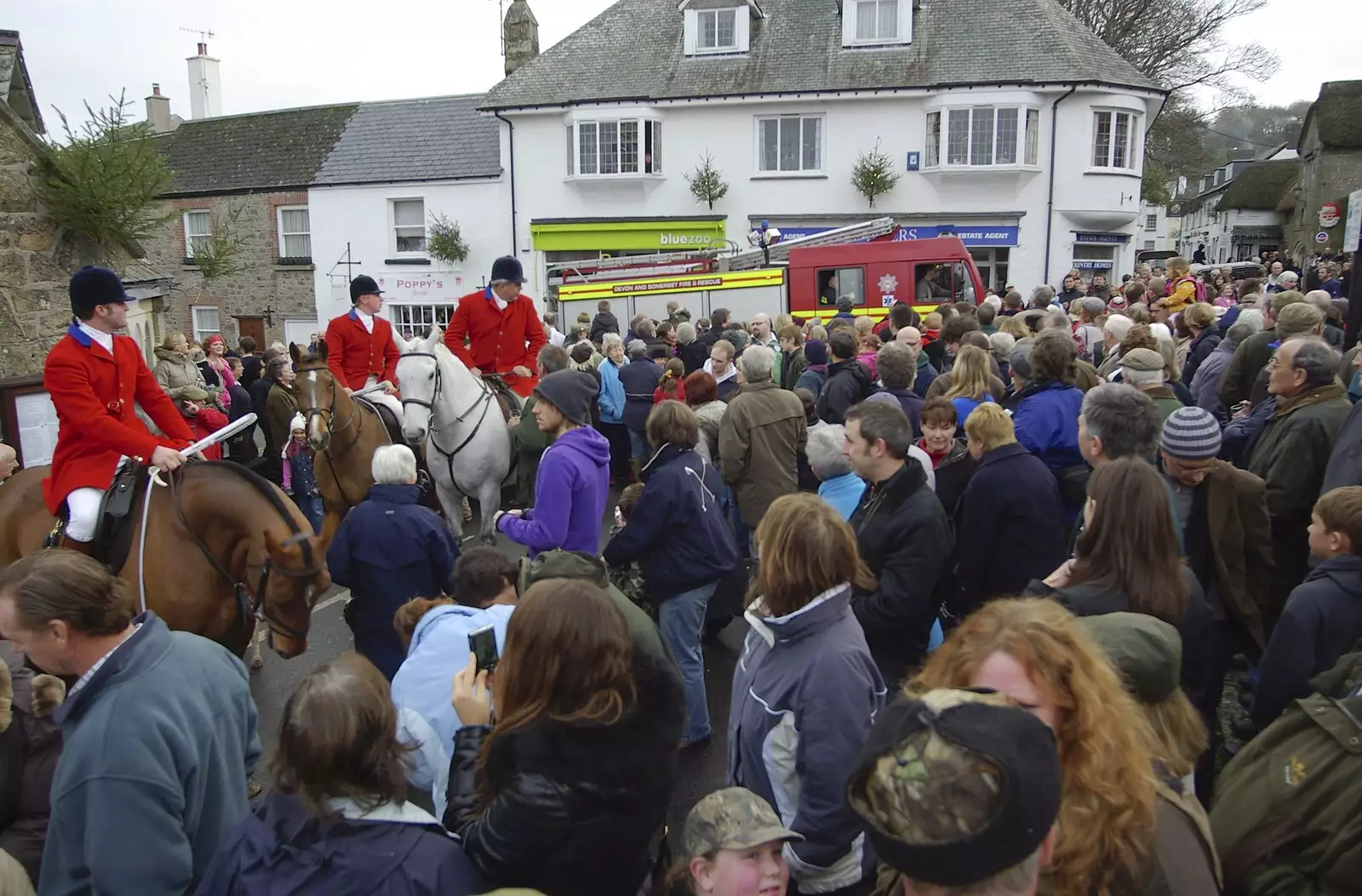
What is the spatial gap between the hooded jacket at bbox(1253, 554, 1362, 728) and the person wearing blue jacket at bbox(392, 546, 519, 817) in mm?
2935

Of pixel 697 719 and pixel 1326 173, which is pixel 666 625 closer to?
pixel 697 719

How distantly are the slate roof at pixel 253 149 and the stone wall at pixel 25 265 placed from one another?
20.7 meters

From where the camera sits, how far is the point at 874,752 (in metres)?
1.49

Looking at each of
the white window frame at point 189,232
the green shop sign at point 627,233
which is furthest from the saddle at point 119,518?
the white window frame at point 189,232

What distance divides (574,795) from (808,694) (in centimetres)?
89

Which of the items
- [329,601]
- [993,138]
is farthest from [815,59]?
[329,601]

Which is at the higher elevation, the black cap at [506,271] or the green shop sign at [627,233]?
the green shop sign at [627,233]

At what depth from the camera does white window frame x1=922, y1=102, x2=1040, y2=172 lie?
23969 millimetres

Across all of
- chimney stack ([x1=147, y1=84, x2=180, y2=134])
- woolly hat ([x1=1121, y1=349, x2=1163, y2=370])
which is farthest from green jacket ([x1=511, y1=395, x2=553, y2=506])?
chimney stack ([x1=147, y1=84, x2=180, y2=134])

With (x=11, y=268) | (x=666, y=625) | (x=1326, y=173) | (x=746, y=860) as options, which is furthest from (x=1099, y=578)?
(x=1326, y=173)

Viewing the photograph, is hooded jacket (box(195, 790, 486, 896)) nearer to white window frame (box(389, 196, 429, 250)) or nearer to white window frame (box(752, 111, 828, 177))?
white window frame (box(752, 111, 828, 177))

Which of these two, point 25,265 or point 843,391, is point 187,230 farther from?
point 843,391

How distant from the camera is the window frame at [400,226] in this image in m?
27.1

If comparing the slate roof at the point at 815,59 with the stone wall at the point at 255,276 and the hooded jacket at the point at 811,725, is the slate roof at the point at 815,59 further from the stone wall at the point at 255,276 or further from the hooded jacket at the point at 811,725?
the hooded jacket at the point at 811,725
